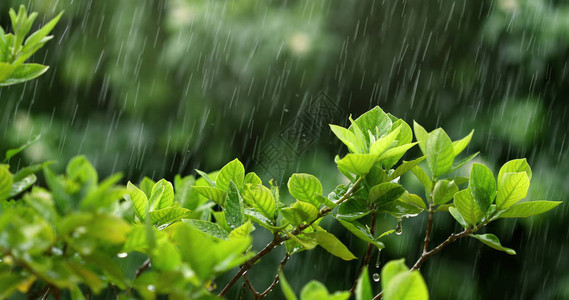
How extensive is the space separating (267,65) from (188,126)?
0.52 metres

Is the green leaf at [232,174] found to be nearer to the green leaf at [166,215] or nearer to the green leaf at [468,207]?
the green leaf at [166,215]

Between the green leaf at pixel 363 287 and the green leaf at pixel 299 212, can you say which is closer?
the green leaf at pixel 363 287

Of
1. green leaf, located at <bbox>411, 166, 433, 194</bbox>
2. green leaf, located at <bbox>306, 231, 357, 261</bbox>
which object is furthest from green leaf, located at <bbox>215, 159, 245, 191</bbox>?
green leaf, located at <bbox>411, 166, 433, 194</bbox>

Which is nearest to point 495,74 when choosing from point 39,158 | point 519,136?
point 519,136

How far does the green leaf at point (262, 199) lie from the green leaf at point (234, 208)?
13 millimetres

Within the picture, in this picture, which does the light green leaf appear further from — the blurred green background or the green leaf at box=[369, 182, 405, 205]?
the blurred green background

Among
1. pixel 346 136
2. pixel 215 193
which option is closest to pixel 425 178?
pixel 346 136

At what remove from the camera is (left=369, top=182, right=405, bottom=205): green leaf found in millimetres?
640

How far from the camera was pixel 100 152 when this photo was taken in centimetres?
282

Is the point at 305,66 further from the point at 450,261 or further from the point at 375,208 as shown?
the point at 375,208

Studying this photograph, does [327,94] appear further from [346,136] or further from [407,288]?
[407,288]

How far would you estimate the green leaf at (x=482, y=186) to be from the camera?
2.23 feet

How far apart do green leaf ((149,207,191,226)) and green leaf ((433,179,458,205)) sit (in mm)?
322

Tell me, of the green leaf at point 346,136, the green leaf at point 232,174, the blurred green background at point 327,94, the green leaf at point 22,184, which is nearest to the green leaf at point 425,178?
the green leaf at point 346,136
